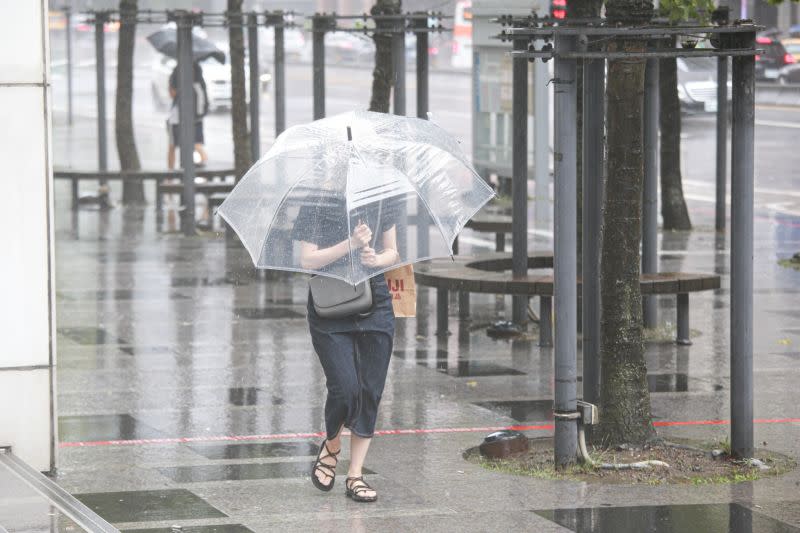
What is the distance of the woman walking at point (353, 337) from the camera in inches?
282

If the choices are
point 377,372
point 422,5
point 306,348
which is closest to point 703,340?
point 306,348

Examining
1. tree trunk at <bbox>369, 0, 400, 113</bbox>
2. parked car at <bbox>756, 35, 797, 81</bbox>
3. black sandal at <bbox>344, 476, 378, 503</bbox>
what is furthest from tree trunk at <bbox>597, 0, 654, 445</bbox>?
parked car at <bbox>756, 35, 797, 81</bbox>

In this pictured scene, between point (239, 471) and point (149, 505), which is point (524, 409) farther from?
point (149, 505)

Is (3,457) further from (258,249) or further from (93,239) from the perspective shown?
(93,239)

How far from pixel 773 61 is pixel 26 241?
3860 cm

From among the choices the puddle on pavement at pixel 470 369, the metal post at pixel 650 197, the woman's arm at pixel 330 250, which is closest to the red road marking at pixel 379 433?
the puddle on pavement at pixel 470 369

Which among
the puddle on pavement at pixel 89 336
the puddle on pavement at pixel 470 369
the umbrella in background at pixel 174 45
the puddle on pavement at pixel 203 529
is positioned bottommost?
the puddle on pavement at pixel 470 369

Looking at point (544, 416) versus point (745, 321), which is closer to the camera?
point (745, 321)

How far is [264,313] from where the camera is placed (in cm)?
1374

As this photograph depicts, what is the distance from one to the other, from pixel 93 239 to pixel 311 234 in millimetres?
12771

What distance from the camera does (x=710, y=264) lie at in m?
16.7

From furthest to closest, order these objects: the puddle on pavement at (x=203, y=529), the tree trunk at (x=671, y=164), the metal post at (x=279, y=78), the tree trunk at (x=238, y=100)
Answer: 1. the tree trunk at (x=238, y=100)
2. the tree trunk at (x=671, y=164)
3. the metal post at (x=279, y=78)
4. the puddle on pavement at (x=203, y=529)

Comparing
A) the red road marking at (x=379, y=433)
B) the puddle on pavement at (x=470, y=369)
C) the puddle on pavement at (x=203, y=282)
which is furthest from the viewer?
the puddle on pavement at (x=203, y=282)

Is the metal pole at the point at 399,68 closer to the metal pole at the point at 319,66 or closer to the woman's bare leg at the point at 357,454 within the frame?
the metal pole at the point at 319,66
